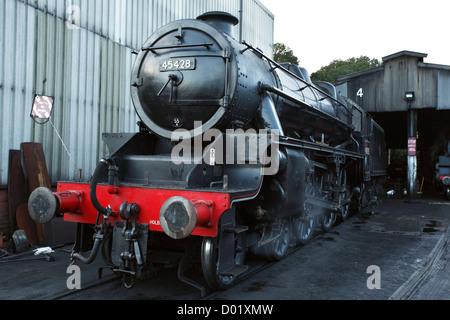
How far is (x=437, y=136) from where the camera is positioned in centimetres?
1769

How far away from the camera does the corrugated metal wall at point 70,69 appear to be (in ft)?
20.0

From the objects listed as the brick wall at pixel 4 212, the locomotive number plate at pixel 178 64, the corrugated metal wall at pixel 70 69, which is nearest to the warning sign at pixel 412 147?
the corrugated metal wall at pixel 70 69

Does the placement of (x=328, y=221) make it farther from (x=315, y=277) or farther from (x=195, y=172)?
(x=195, y=172)

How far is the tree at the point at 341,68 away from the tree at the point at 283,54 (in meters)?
4.03

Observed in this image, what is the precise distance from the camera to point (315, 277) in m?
4.63

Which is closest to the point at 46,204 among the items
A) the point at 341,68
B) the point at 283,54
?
the point at 283,54

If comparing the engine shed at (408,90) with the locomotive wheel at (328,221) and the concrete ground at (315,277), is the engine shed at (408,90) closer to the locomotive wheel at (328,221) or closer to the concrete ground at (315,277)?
the locomotive wheel at (328,221)

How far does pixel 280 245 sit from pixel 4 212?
435 centimetres

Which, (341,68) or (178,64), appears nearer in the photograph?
(178,64)

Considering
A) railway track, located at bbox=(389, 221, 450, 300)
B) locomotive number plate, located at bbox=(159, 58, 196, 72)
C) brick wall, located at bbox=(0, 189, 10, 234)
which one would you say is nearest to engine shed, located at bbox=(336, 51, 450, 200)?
railway track, located at bbox=(389, 221, 450, 300)

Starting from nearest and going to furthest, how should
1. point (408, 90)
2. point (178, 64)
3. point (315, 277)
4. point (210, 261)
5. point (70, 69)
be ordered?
point (210, 261) < point (178, 64) < point (315, 277) < point (70, 69) < point (408, 90)

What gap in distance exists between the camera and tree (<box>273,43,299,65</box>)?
45494 millimetres

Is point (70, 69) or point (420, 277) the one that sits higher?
point (70, 69)
